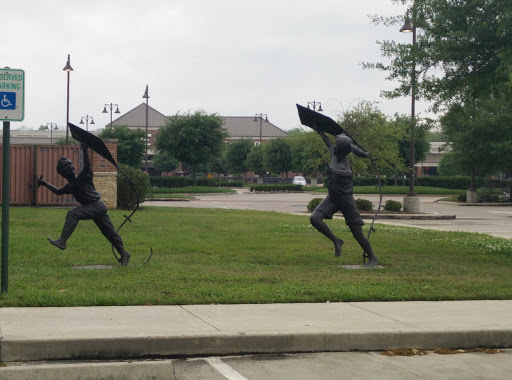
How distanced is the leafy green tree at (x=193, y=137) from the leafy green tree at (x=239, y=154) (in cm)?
3345

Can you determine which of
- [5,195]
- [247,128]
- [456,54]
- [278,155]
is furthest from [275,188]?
[247,128]

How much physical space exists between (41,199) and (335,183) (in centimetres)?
1679

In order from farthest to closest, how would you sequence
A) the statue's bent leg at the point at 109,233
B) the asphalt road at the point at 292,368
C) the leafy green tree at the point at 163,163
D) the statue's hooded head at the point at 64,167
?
the leafy green tree at the point at 163,163, the statue's bent leg at the point at 109,233, the statue's hooded head at the point at 64,167, the asphalt road at the point at 292,368

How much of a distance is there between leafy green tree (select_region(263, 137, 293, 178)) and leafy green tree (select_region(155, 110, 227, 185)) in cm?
1979

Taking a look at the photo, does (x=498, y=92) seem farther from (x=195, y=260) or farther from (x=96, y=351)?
(x=96, y=351)

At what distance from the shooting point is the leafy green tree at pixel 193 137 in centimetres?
6348

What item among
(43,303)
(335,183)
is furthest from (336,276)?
(43,303)

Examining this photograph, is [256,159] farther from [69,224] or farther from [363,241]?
[69,224]

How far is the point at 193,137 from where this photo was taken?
63.4 m

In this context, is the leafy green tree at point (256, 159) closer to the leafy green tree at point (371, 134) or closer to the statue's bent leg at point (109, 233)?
the leafy green tree at point (371, 134)

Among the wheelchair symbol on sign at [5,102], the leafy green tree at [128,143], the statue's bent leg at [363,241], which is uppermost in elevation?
the leafy green tree at [128,143]

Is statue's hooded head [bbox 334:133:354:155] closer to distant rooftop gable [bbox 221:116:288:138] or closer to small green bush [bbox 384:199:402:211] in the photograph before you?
small green bush [bbox 384:199:402:211]

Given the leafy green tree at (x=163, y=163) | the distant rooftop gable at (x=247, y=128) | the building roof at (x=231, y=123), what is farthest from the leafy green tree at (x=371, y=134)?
the distant rooftop gable at (x=247, y=128)

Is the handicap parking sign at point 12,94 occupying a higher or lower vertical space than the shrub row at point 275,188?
higher
